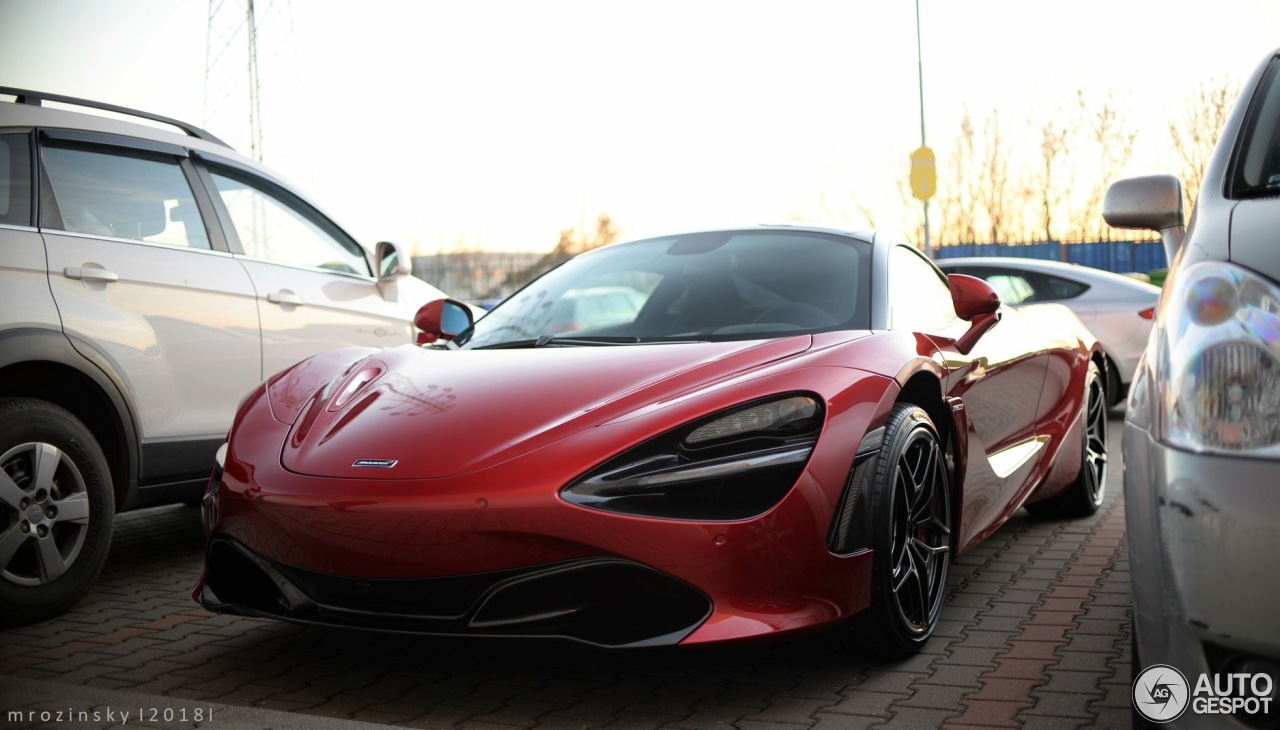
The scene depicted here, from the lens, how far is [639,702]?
312 centimetres

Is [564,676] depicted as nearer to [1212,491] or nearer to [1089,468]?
[1212,491]

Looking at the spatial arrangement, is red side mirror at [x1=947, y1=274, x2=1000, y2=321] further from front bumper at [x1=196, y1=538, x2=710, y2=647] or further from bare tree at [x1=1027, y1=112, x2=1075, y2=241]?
bare tree at [x1=1027, y1=112, x2=1075, y2=241]

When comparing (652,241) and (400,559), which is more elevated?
(652,241)

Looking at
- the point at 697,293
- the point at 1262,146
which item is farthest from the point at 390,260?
the point at 1262,146

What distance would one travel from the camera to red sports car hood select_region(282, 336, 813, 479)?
10.0ft

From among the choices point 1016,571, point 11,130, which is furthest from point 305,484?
point 1016,571

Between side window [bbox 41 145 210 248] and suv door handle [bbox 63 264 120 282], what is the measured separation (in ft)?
0.55

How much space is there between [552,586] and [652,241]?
81.7 inches

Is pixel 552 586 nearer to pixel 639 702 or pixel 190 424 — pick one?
pixel 639 702

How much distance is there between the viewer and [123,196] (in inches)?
193

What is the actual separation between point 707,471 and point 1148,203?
1615mm

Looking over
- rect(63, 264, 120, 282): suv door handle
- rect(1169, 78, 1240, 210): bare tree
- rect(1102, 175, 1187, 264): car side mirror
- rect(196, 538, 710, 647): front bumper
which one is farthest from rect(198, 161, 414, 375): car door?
rect(1169, 78, 1240, 210): bare tree

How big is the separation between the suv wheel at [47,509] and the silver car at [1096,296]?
7.14 meters

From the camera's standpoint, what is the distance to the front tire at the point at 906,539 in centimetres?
320
